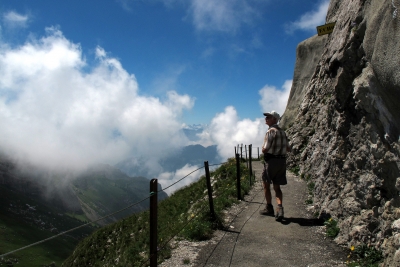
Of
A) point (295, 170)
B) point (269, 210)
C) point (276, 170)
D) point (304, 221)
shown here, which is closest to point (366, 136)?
point (276, 170)

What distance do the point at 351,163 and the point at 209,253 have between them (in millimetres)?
4903

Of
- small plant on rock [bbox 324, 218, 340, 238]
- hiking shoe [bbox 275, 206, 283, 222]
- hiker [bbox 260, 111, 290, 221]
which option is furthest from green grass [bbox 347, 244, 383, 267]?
hiker [bbox 260, 111, 290, 221]

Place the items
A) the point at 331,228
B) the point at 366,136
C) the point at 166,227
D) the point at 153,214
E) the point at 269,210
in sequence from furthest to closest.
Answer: the point at 166,227 < the point at 269,210 < the point at 331,228 < the point at 366,136 < the point at 153,214

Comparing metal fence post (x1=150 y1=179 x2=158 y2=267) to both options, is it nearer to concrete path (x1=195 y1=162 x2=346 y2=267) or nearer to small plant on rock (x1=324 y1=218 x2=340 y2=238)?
concrete path (x1=195 y1=162 x2=346 y2=267)

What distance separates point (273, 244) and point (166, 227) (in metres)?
7.79

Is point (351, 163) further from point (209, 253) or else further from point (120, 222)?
point (120, 222)

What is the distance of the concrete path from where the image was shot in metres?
7.60

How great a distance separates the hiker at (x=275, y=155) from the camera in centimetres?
990

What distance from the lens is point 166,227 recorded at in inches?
595

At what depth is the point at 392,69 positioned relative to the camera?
6312mm

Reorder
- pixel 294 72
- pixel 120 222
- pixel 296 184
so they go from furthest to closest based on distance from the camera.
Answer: pixel 294 72 < pixel 120 222 < pixel 296 184

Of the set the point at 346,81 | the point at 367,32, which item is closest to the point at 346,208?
the point at 346,81

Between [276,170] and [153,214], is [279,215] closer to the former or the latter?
[276,170]

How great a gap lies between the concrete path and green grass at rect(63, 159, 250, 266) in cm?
94
